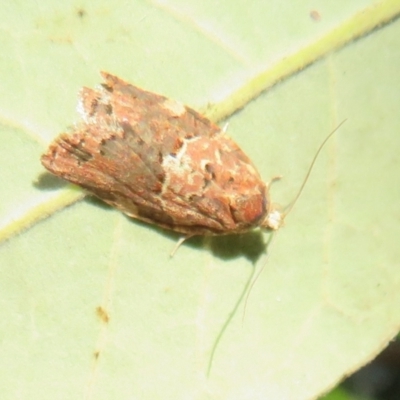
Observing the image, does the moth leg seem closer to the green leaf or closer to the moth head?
the green leaf

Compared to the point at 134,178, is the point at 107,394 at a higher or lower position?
lower

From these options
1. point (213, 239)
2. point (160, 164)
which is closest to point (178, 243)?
point (213, 239)

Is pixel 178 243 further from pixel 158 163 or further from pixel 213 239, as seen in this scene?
pixel 158 163

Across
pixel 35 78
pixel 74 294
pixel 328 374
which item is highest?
pixel 35 78

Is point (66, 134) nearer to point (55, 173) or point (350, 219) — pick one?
point (55, 173)

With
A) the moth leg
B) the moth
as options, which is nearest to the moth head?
the moth

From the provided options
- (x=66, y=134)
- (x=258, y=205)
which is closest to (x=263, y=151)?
(x=258, y=205)
